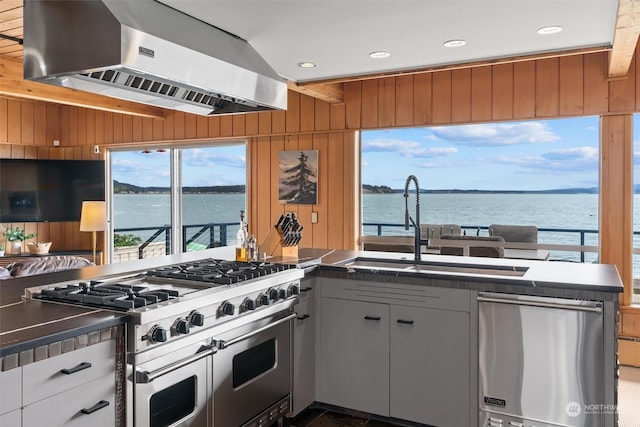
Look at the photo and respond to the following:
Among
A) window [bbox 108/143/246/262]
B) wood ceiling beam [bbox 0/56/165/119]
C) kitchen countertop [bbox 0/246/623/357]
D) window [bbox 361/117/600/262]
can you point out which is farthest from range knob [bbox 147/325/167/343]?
window [bbox 108/143/246/262]

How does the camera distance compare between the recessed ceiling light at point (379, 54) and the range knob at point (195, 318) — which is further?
the recessed ceiling light at point (379, 54)

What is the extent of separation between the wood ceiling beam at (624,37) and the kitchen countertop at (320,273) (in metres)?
1.35

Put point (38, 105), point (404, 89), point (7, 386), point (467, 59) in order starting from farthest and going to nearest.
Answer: point (38, 105), point (404, 89), point (467, 59), point (7, 386)

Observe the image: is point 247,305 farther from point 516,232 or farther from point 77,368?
point 516,232

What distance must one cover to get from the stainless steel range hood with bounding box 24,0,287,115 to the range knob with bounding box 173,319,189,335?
99 cm

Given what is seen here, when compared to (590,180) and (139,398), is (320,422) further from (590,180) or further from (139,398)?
(590,180)

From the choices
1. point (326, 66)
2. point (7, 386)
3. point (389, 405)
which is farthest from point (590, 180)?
point (7, 386)

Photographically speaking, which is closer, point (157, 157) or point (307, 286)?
point (307, 286)

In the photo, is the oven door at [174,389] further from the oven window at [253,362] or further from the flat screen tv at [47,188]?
the flat screen tv at [47,188]

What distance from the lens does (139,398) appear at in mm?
1887

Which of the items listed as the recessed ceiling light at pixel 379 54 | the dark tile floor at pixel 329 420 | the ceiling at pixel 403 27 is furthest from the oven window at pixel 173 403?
the recessed ceiling light at pixel 379 54

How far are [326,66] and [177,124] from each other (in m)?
3.32

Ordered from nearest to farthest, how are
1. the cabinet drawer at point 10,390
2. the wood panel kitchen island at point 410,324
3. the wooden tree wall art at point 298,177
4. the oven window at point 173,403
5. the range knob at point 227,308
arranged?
the cabinet drawer at point 10,390, the oven window at point 173,403, the range knob at point 227,308, the wood panel kitchen island at point 410,324, the wooden tree wall art at point 298,177

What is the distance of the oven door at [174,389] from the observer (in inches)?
74.4
